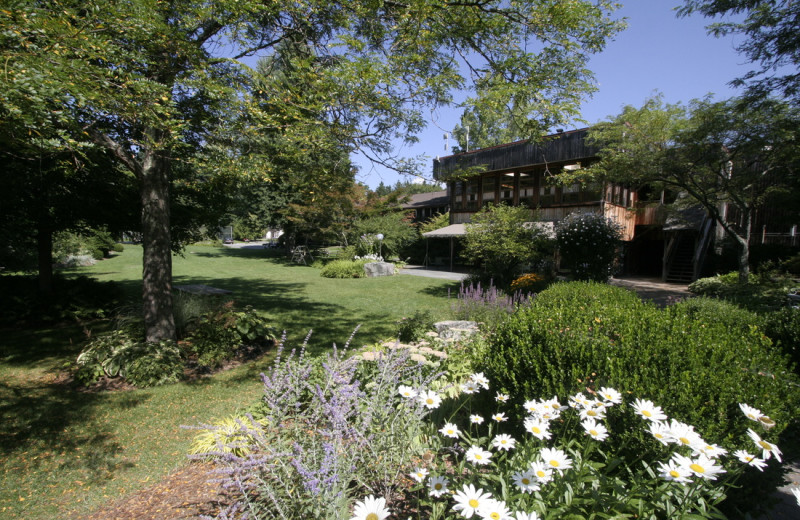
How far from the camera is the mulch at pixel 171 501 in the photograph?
2.56m

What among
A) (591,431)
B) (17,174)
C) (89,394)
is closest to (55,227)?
(17,174)

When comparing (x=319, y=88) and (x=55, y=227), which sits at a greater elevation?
(x=319, y=88)

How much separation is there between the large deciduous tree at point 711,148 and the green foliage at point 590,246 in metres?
1.53

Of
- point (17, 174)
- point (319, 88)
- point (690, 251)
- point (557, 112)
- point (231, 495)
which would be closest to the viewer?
point (231, 495)

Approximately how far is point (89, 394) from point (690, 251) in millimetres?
23684

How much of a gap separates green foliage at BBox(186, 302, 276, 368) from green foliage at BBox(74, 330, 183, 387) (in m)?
0.38

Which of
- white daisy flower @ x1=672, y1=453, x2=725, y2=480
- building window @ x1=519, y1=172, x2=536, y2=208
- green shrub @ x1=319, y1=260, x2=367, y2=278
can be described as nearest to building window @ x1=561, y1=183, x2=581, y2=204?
building window @ x1=519, y1=172, x2=536, y2=208

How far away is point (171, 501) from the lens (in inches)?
108

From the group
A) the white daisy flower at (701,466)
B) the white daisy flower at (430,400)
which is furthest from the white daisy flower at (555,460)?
the white daisy flower at (430,400)

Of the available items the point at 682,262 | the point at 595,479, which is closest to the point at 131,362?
the point at 595,479

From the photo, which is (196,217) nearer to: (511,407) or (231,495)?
(231,495)

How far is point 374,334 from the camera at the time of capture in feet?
24.2

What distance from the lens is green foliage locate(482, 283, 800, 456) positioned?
227 centimetres

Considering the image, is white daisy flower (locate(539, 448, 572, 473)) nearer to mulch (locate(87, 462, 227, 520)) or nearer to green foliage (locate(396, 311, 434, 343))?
mulch (locate(87, 462, 227, 520))
